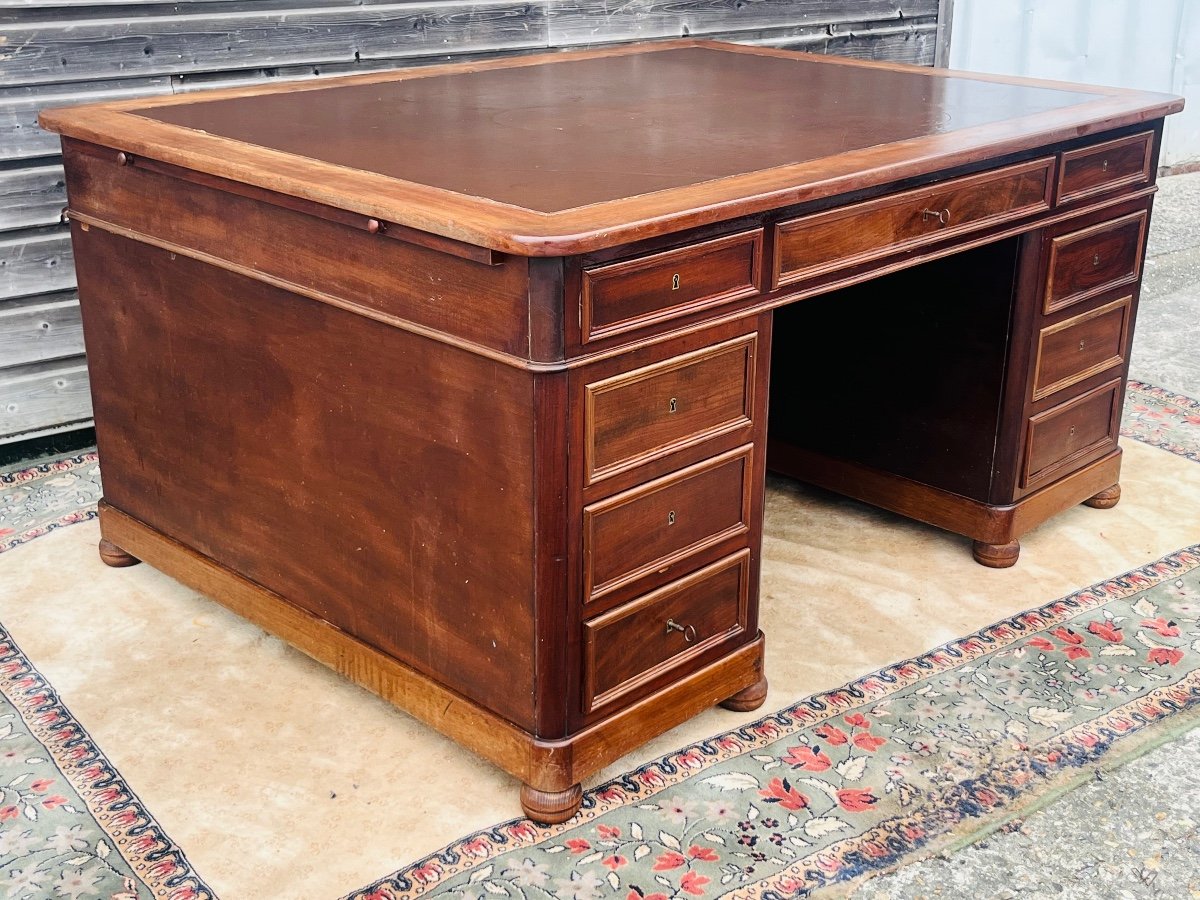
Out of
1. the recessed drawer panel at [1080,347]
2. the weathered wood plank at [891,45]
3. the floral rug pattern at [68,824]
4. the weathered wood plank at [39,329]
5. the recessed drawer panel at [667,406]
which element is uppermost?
the weathered wood plank at [891,45]

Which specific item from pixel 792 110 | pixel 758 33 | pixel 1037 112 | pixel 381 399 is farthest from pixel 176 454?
pixel 758 33

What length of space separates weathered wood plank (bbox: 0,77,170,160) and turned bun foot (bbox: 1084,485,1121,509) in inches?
95.9

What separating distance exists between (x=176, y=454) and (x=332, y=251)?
71 centimetres

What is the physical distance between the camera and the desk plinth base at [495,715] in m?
2.06

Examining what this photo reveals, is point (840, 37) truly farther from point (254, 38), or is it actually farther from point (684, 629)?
point (684, 629)

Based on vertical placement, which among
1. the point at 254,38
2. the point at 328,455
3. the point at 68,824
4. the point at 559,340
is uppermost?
the point at 254,38

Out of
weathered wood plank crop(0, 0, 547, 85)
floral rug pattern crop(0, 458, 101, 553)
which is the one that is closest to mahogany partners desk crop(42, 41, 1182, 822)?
floral rug pattern crop(0, 458, 101, 553)

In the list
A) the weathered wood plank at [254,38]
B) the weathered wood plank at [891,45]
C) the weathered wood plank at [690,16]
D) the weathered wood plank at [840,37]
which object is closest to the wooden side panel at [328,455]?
the weathered wood plank at [254,38]

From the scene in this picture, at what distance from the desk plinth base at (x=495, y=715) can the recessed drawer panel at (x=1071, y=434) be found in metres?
0.86

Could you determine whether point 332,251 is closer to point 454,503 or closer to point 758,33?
point 454,503

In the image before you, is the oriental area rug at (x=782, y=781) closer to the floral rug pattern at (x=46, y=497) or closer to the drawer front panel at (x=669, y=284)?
the floral rug pattern at (x=46, y=497)

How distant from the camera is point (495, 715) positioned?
2111 mm

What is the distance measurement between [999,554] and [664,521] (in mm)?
1080

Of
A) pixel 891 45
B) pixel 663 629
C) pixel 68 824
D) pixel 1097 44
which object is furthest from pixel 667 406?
pixel 1097 44
